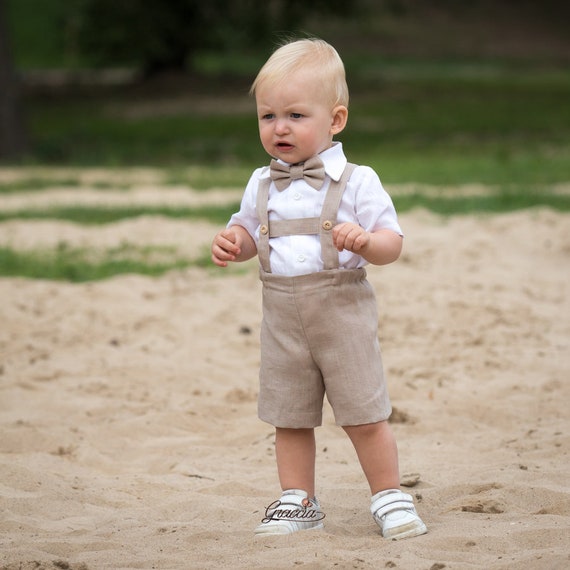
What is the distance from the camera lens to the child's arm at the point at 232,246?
3.64 meters

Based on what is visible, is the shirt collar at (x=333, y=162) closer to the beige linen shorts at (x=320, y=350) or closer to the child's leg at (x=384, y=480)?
the beige linen shorts at (x=320, y=350)

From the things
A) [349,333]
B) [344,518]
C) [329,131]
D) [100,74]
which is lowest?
[344,518]

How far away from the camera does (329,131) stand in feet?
11.9

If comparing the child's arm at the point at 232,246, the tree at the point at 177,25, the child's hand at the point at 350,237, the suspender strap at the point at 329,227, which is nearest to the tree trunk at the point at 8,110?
the tree at the point at 177,25

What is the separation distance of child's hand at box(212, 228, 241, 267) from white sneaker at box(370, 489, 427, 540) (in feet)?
2.93

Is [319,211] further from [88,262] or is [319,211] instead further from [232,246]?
[88,262]

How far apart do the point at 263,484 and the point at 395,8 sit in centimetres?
2112

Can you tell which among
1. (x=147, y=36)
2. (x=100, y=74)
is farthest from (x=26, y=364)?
(x=100, y=74)

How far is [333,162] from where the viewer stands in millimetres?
3576

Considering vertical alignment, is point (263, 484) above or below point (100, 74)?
below

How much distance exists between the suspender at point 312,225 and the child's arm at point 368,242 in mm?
74

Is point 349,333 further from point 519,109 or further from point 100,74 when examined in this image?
point 100,74

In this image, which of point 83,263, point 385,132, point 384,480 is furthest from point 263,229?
point 385,132

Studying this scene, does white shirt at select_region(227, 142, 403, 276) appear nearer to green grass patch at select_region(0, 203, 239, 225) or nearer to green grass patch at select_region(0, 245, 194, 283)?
green grass patch at select_region(0, 245, 194, 283)
